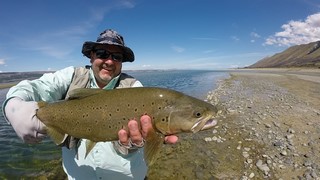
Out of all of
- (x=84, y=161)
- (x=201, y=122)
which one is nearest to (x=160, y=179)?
(x=84, y=161)

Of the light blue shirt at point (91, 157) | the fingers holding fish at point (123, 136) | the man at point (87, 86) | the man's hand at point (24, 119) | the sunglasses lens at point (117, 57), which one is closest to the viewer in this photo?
the man's hand at point (24, 119)

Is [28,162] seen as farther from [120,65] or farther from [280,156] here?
[280,156]

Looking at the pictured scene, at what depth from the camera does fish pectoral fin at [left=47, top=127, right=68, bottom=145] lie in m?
3.60

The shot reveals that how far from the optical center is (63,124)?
144 inches

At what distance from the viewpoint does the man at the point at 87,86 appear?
11.3 feet

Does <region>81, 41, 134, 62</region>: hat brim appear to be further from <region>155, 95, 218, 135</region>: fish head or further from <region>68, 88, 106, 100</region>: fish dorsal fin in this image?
<region>155, 95, 218, 135</region>: fish head

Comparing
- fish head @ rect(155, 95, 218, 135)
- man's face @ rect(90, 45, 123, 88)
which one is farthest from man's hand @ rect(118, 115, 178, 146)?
man's face @ rect(90, 45, 123, 88)

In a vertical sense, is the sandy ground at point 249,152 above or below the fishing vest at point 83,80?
below

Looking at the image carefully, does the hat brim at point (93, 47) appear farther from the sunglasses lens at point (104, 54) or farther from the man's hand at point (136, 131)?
the man's hand at point (136, 131)

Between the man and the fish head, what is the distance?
0.66ft

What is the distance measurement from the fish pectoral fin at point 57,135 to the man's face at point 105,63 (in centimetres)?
122

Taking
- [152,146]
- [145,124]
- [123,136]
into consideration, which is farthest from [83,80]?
[152,146]

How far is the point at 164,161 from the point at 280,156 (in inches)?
145

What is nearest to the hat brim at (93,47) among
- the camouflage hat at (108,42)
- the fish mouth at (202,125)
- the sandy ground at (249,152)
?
the camouflage hat at (108,42)
